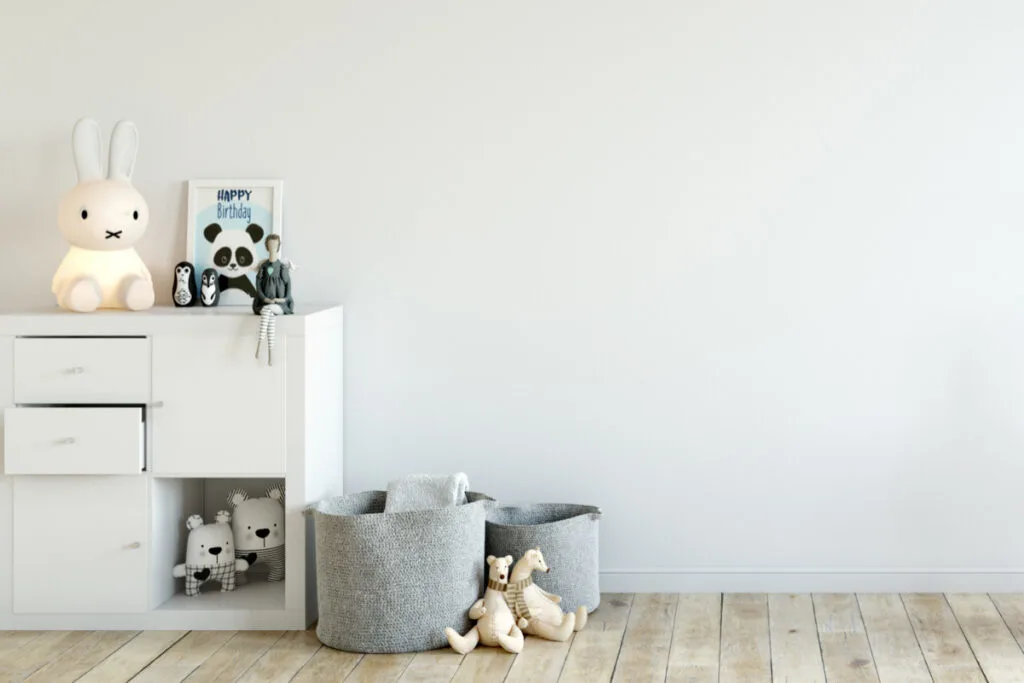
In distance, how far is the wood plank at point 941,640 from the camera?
7.86 ft

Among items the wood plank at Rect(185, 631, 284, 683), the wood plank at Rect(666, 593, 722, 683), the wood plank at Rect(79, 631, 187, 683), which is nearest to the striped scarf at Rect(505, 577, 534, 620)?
the wood plank at Rect(666, 593, 722, 683)

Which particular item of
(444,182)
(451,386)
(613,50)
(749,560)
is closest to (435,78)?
(444,182)

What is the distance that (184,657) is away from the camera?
2.52 metres

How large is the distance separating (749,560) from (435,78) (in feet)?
4.79

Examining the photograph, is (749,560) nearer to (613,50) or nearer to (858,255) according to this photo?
(858,255)

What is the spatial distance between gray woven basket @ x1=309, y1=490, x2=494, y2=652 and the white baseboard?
2.00ft

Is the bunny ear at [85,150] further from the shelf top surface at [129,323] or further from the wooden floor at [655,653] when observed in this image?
the wooden floor at [655,653]

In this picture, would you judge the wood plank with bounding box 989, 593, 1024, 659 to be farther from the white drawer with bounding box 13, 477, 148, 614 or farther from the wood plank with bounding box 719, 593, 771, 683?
the white drawer with bounding box 13, 477, 148, 614

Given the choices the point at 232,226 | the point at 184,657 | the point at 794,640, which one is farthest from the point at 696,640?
the point at 232,226

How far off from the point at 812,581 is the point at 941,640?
17.2 inches

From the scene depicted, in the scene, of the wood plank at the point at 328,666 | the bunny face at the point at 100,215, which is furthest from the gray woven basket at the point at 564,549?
the bunny face at the point at 100,215

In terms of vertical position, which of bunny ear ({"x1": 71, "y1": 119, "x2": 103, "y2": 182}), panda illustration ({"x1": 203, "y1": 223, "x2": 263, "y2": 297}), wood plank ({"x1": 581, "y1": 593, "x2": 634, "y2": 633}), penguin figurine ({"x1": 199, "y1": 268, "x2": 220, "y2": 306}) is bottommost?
wood plank ({"x1": 581, "y1": 593, "x2": 634, "y2": 633})

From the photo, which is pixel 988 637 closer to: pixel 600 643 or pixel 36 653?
pixel 600 643

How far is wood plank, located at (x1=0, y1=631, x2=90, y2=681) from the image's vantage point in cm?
243
